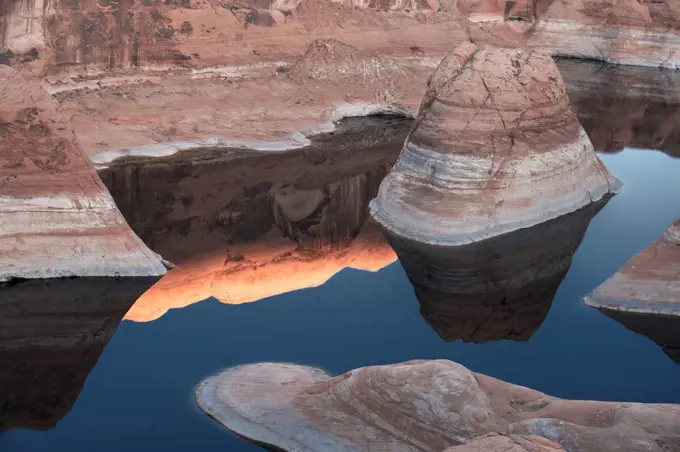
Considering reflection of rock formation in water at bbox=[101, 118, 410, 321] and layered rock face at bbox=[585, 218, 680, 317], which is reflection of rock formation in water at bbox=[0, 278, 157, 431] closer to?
reflection of rock formation in water at bbox=[101, 118, 410, 321]

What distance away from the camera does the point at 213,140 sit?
22.3 metres

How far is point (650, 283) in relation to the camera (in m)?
12.7

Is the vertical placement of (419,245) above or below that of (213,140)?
above

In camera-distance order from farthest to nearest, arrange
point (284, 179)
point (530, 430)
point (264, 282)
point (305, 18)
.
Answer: point (305, 18)
point (284, 179)
point (264, 282)
point (530, 430)

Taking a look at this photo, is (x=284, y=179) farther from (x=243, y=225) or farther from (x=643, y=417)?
(x=643, y=417)

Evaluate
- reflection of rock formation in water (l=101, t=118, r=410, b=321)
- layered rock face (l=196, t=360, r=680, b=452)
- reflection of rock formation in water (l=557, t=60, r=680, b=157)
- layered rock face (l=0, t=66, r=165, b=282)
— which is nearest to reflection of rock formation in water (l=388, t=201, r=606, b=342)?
reflection of rock formation in water (l=101, t=118, r=410, b=321)

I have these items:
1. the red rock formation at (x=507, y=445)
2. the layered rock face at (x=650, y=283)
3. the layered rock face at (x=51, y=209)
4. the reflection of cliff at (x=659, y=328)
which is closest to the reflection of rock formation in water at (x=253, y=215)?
the layered rock face at (x=51, y=209)

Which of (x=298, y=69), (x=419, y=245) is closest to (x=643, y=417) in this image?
(x=419, y=245)

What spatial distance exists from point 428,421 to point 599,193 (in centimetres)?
982

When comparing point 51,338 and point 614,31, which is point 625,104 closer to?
point 614,31

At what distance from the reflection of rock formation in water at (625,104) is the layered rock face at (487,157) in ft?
22.2

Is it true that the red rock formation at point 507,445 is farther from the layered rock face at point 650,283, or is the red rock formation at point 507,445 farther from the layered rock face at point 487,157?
the layered rock face at point 487,157

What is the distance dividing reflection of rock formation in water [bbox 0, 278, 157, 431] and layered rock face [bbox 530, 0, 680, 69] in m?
25.9

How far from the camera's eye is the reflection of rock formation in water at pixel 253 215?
48.8 feet
